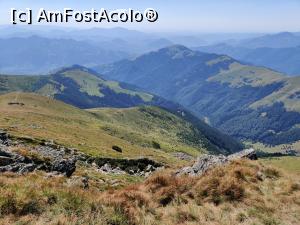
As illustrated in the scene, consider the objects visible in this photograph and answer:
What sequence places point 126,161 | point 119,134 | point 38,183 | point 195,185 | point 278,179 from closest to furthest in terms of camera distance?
point 38,183, point 195,185, point 278,179, point 126,161, point 119,134

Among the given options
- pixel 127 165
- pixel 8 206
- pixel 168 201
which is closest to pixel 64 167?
pixel 168 201

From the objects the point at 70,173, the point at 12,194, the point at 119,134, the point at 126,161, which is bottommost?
the point at 119,134

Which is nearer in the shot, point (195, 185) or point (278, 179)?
point (195, 185)

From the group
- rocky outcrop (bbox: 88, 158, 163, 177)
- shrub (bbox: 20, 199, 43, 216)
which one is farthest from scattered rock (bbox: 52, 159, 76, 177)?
rocky outcrop (bbox: 88, 158, 163, 177)

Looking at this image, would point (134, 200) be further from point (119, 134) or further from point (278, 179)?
point (119, 134)

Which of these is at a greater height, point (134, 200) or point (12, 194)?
point (12, 194)

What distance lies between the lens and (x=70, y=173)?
1086 inches

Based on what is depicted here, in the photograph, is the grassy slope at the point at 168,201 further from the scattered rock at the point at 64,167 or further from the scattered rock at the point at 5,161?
the scattered rock at the point at 64,167

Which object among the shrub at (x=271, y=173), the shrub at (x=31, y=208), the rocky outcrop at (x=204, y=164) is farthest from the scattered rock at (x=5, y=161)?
the shrub at (x=271, y=173)

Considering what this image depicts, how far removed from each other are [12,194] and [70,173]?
43.2 feet

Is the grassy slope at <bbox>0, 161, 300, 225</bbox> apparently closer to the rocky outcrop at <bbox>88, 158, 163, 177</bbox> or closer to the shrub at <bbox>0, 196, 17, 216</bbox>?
the shrub at <bbox>0, 196, 17, 216</bbox>

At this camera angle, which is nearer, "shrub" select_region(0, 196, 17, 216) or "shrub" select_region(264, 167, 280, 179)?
"shrub" select_region(0, 196, 17, 216)

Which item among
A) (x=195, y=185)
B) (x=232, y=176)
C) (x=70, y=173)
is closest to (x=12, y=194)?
(x=195, y=185)

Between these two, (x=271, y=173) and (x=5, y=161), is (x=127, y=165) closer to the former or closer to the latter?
(x=5, y=161)
